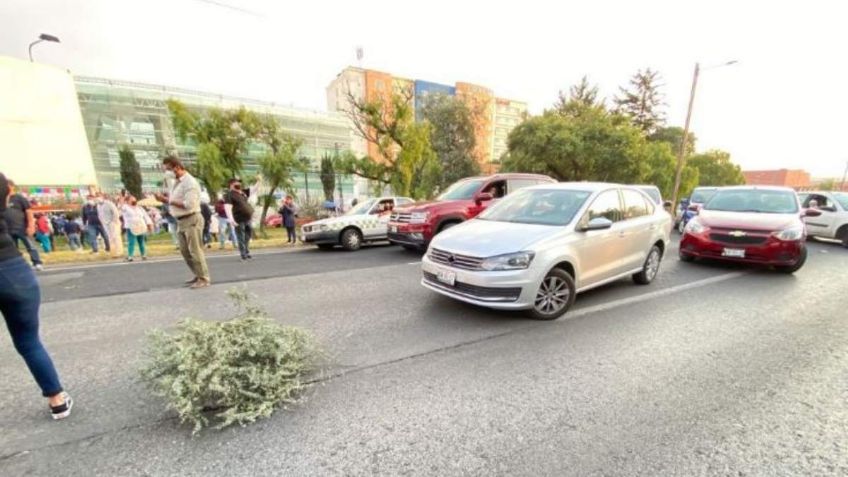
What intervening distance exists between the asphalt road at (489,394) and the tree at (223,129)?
1266 cm

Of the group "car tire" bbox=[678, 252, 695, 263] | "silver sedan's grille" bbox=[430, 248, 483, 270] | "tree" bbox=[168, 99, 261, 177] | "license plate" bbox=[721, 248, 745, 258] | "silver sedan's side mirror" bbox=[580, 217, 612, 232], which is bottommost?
"car tire" bbox=[678, 252, 695, 263]

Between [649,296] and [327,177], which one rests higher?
[327,177]

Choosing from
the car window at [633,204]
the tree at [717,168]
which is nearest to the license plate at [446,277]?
the car window at [633,204]

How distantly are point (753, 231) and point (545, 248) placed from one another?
512 cm

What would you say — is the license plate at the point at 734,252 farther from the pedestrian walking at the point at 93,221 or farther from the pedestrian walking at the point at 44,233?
the pedestrian walking at the point at 44,233

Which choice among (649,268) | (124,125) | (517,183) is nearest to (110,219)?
(517,183)

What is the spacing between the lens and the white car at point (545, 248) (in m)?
3.80

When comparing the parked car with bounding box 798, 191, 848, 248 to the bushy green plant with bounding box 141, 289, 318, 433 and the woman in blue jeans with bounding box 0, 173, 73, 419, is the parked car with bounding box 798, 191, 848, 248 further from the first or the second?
the woman in blue jeans with bounding box 0, 173, 73, 419

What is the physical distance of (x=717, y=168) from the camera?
47594 millimetres

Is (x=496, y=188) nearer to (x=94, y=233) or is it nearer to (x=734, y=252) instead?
(x=734, y=252)

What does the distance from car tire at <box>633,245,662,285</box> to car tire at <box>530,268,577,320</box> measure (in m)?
2.17

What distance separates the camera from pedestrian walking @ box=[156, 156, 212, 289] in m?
5.39

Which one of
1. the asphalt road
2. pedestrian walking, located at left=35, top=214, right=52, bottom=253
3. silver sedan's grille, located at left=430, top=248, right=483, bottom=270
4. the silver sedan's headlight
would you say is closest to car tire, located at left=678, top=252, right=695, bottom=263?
the asphalt road

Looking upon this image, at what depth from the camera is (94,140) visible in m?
30.8
